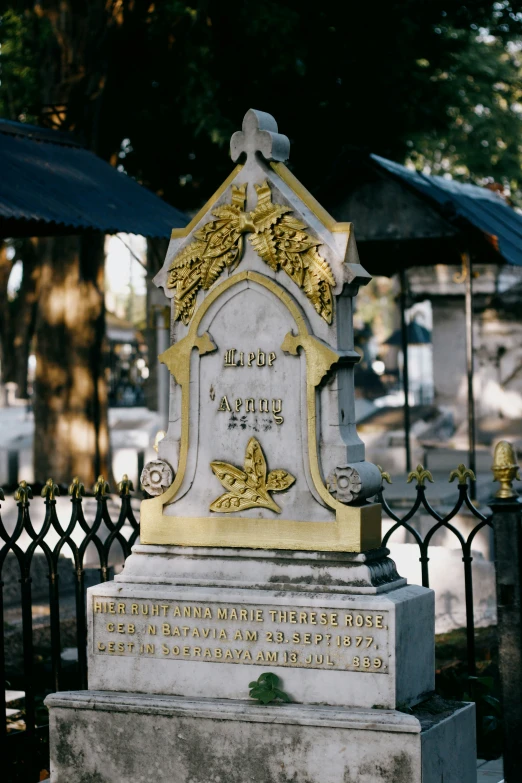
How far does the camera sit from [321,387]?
6.02 metres

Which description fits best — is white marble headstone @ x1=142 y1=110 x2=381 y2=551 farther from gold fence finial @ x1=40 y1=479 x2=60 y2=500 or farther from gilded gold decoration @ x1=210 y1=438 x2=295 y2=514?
gold fence finial @ x1=40 y1=479 x2=60 y2=500

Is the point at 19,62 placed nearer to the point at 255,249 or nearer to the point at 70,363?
the point at 70,363

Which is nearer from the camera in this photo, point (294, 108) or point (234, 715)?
point (234, 715)

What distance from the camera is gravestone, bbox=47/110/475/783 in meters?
5.73

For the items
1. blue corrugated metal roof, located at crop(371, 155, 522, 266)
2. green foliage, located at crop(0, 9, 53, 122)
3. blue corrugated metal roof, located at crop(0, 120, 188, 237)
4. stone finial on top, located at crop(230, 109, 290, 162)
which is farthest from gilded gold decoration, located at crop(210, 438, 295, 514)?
green foliage, located at crop(0, 9, 53, 122)

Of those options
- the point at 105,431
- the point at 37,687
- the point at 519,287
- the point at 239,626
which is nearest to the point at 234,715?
the point at 239,626

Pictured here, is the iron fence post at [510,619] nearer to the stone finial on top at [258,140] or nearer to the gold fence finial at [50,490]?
the stone finial on top at [258,140]

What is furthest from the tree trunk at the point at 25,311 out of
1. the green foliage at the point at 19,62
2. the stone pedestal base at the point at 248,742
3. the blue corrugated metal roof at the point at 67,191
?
the stone pedestal base at the point at 248,742

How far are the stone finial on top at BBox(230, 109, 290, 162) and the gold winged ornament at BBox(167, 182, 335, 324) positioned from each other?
0.16 m

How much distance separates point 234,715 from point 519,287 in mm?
12205

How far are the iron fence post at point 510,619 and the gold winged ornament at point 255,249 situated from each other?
119 centimetres

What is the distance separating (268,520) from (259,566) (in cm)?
21

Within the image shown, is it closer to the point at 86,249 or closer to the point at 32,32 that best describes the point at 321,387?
the point at 86,249

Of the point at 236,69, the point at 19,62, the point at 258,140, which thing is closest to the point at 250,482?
the point at 258,140
